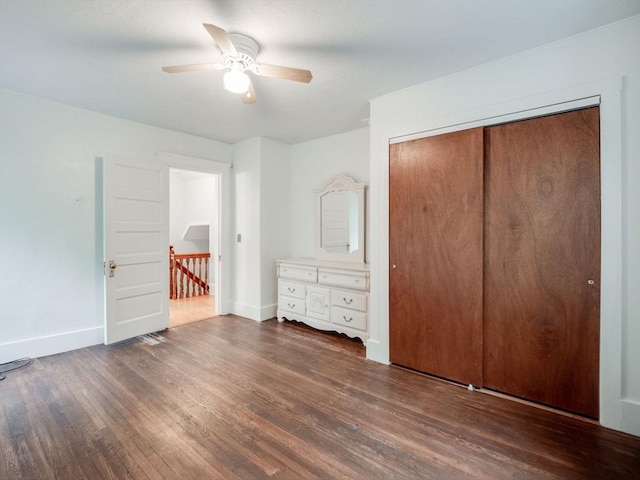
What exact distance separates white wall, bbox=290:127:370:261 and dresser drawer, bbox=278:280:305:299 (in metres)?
0.57

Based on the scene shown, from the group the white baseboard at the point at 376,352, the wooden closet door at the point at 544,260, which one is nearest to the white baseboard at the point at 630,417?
the wooden closet door at the point at 544,260

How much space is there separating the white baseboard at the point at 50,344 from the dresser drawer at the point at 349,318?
2667 millimetres

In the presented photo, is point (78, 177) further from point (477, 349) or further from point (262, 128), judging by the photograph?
point (477, 349)

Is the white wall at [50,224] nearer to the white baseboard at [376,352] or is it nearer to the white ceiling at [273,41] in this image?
the white ceiling at [273,41]

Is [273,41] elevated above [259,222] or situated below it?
above

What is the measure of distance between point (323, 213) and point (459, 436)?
2.97m

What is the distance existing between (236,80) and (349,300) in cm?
243

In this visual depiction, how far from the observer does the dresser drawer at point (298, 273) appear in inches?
150

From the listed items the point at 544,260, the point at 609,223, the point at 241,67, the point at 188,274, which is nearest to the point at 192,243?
the point at 188,274

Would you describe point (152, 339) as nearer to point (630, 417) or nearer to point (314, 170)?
point (314, 170)

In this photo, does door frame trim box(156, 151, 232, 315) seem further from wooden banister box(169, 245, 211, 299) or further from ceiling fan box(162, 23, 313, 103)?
ceiling fan box(162, 23, 313, 103)

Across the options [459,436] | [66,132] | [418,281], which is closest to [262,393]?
[459,436]

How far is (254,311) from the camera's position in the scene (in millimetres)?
4344

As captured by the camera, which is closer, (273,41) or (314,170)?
(273,41)
